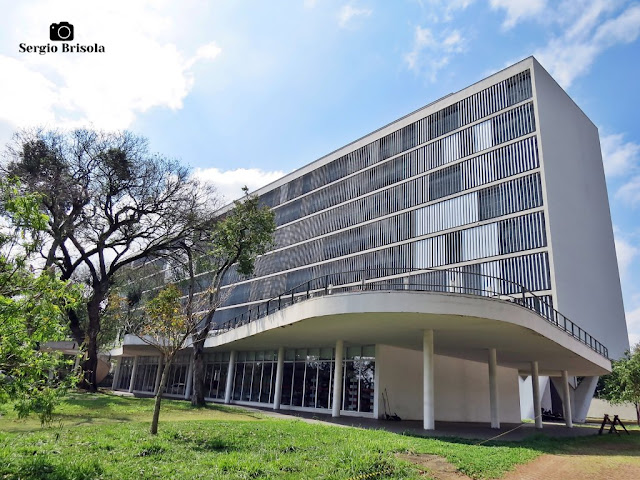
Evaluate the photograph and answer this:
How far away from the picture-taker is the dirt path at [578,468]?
941 cm

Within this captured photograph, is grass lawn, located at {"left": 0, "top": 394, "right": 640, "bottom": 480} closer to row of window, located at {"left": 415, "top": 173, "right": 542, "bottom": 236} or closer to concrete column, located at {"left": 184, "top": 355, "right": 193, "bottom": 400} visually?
concrete column, located at {"left": 184, "top": 355, "right": 193, "bottom": 400}

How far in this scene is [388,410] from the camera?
20.9m

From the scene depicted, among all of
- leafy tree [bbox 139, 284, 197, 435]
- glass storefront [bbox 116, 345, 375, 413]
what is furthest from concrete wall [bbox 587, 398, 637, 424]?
leafy tree [bbox 139, 284, 197, 435]

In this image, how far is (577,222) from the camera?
3681 cm

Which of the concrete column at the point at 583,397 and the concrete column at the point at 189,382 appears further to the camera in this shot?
the concrete column at the point at 583,397

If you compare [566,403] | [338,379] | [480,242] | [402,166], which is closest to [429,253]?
[480,242]

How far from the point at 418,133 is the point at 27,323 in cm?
4164

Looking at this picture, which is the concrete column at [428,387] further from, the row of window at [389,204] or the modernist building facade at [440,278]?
the row of window at [389,204]

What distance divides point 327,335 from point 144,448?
37.4 feet

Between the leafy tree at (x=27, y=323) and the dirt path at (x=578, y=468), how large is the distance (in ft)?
27.9

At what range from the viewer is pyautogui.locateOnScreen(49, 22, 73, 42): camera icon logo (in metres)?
12.2

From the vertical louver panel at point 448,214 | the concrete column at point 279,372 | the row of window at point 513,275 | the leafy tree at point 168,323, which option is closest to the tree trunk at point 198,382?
the concrete column at point 279,372

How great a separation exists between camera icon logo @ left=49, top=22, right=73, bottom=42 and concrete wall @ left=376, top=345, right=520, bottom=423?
1691cm

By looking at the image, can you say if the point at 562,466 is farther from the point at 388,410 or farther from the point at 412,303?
the point at 388,410
